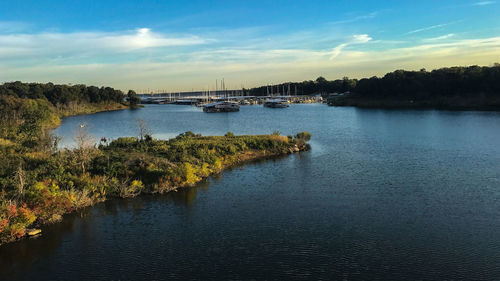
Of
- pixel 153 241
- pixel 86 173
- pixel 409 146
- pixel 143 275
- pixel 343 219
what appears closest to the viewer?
pixel 143 275

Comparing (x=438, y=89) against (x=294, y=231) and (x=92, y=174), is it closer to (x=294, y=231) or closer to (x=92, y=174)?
(x=294, y=231)

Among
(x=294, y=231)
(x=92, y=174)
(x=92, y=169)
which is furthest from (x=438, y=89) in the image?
(x=92, y=174)

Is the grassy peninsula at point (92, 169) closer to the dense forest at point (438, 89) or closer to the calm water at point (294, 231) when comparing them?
the calm water at point (294, 231)

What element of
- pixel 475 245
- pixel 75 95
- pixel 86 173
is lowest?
pixel 475 245

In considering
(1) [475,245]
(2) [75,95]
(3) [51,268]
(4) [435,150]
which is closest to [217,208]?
(3) [51,268]

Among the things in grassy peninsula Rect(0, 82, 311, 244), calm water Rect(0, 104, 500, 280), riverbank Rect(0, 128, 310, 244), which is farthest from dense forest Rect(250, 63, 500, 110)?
riverbank Rect(0, 128, 310, 244)

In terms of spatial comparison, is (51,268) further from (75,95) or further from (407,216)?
(75,95)
